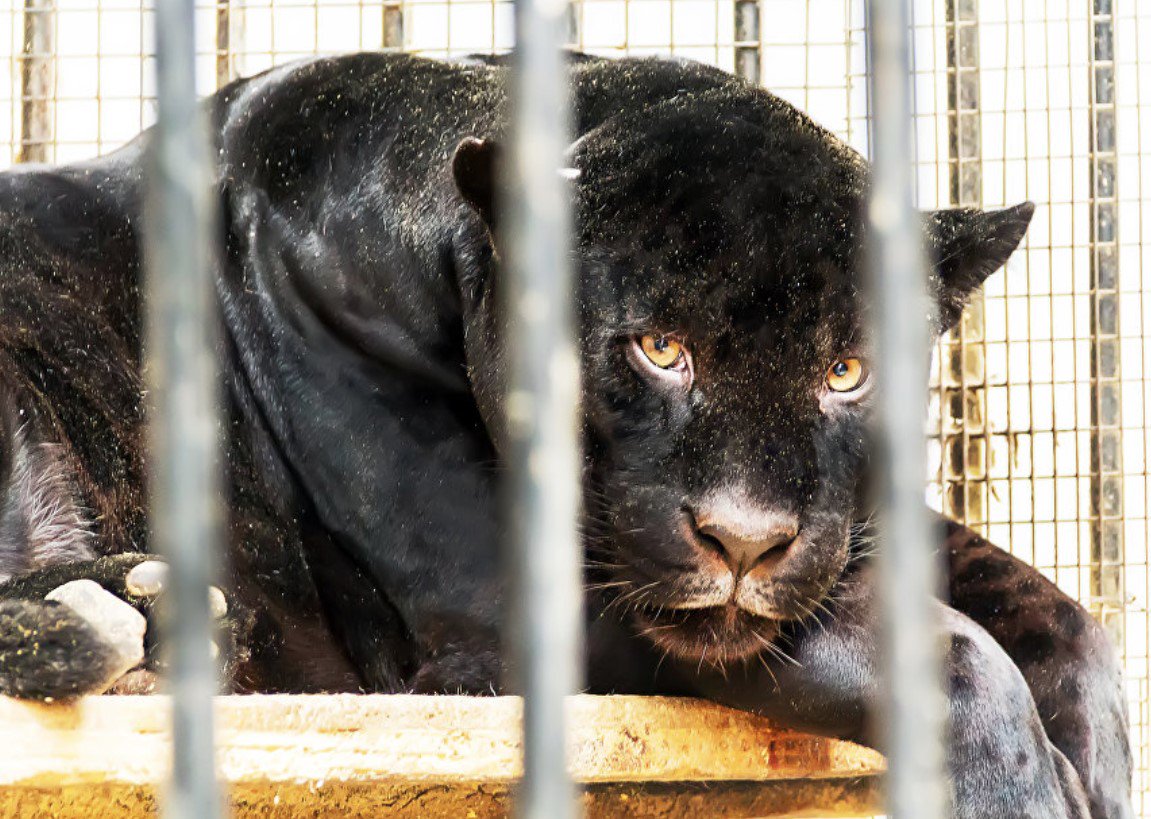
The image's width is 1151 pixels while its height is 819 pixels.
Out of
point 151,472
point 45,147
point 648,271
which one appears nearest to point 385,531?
point 151,472

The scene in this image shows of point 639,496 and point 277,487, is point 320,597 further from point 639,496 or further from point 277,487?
point 639,496

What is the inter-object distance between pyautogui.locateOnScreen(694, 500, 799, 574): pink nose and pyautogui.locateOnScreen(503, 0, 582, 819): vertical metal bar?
0.79 m

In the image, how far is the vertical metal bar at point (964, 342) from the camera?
2.77 meters

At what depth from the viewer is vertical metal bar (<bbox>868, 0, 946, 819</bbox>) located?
600 mm

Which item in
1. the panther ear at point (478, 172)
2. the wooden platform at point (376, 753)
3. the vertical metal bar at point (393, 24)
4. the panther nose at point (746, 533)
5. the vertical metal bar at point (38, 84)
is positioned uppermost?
the vertical metal bar at point (393, 24)

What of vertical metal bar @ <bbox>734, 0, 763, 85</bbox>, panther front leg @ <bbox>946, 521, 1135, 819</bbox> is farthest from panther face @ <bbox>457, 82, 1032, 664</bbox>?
vertical metal bar @ <bbox>734, 0, 763, 85</bbox>

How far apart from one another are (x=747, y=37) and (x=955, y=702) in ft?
5.51

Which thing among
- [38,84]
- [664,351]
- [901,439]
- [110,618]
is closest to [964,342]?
[664,351]

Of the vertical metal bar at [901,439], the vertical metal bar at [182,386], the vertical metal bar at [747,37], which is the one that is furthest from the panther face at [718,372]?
the vertical metal bar at [747,37]

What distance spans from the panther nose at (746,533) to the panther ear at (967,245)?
0.46 metres

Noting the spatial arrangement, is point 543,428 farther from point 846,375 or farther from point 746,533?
point 846,375

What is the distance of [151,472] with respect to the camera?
5.73 ft

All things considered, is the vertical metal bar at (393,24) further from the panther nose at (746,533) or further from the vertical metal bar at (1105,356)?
the panther nose at (746,533)

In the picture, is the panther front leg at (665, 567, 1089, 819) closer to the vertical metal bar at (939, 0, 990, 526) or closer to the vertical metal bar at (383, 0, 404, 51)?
the vertical metal bar at (939, 0, 990, 526)
